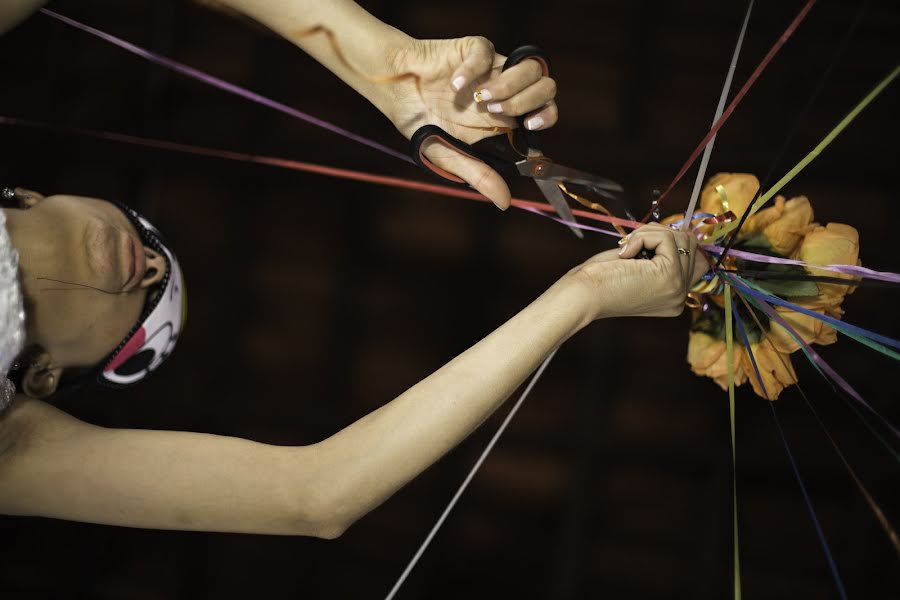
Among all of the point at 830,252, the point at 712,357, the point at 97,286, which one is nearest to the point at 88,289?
the point at 97,286

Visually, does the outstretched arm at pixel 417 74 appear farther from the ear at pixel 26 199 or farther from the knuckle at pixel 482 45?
the ear at pixel 26 199

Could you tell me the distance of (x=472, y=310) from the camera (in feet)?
5.45

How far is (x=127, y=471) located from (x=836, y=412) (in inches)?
60.2

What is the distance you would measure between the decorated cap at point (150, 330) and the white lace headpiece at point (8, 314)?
0.72ft

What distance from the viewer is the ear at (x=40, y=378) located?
895 millimetres

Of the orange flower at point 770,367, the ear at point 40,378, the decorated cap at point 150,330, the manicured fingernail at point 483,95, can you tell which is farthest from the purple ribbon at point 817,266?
the ear at point 40,378

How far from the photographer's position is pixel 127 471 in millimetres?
752

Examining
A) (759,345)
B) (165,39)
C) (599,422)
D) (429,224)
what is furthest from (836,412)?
(165,39)

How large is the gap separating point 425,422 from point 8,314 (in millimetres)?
525

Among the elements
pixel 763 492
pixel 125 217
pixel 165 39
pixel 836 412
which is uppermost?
pixel 165 39

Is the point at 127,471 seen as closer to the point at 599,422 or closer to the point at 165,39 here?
the point at 599,422

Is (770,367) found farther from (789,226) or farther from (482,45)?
(482,45)

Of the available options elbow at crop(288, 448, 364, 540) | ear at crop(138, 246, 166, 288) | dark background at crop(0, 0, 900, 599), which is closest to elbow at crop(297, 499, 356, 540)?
elbow at crop(288, 448, 364, 540)

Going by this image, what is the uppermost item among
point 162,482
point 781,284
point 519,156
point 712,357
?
point 519,156
